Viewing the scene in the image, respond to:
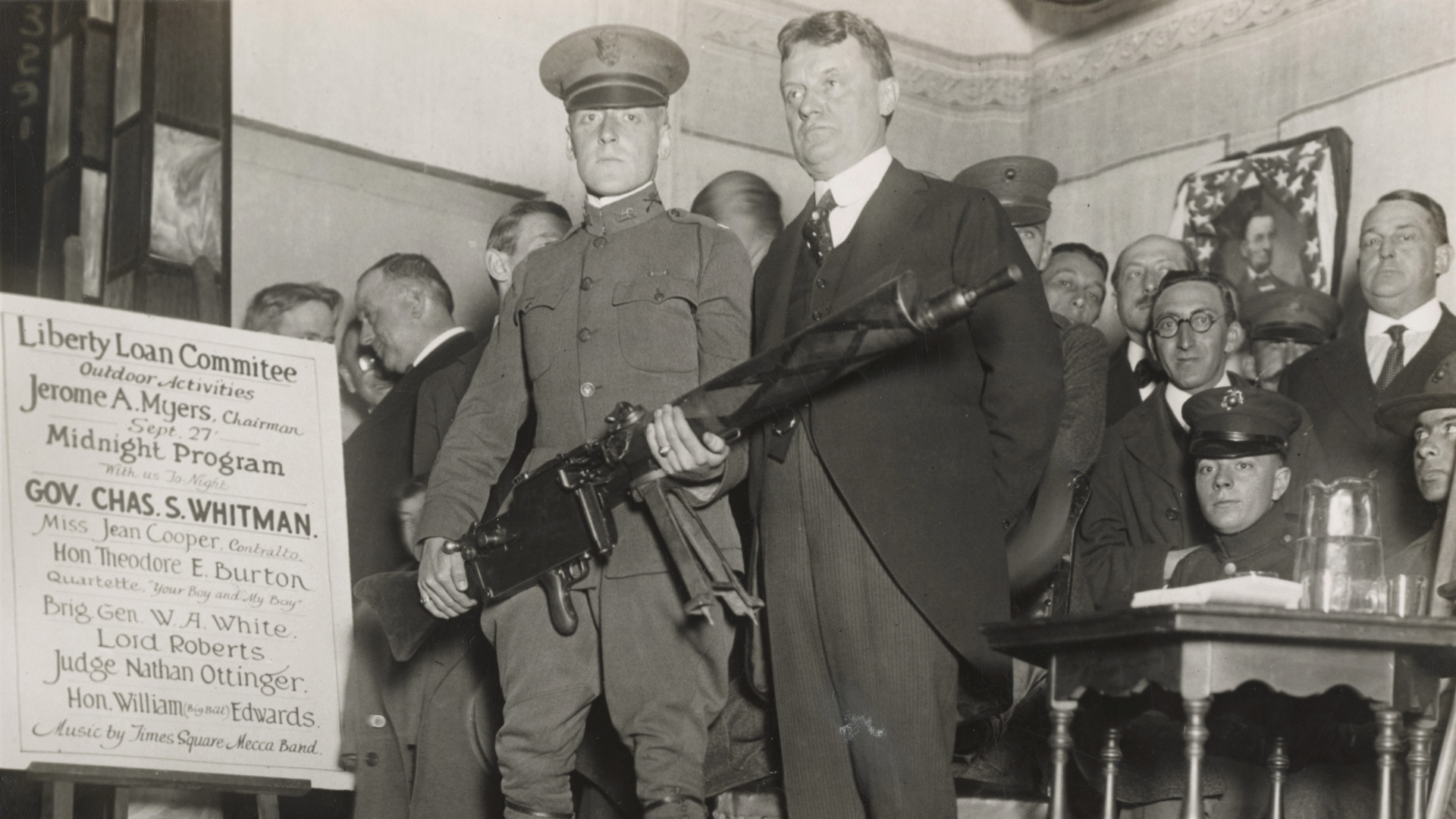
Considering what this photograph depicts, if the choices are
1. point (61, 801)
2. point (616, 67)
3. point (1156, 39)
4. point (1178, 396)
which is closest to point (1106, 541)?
point (1178, 396)

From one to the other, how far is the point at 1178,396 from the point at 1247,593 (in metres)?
1.93

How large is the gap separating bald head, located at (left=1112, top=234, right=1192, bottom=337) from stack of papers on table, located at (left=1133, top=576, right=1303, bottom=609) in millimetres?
2800

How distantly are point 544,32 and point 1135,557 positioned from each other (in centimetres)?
392

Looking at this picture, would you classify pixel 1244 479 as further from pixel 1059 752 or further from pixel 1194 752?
pixel 1194 752

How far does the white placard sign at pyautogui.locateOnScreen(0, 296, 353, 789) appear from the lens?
3.56 meters

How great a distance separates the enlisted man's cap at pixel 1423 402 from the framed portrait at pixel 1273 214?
6.86 feet

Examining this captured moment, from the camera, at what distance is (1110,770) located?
9.73 feet

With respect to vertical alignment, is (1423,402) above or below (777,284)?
below

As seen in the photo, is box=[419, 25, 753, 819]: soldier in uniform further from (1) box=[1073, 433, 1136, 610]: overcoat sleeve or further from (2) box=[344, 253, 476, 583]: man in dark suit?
(2) box=[344, 253, 476, 583]: man in dark suit

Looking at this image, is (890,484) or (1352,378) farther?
(1352,378)

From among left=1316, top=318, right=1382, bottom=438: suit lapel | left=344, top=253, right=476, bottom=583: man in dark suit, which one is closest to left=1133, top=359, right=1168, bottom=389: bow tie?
left=1316, top=318, right=1382, bottom=438: suit lapel

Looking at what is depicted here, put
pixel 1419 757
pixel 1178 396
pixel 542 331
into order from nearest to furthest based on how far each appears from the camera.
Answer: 1. pixel 1419 757
2. pixel 542 331
3. pixel 1178 396

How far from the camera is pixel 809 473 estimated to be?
306 cm

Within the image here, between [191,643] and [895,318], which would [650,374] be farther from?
[191,643]
